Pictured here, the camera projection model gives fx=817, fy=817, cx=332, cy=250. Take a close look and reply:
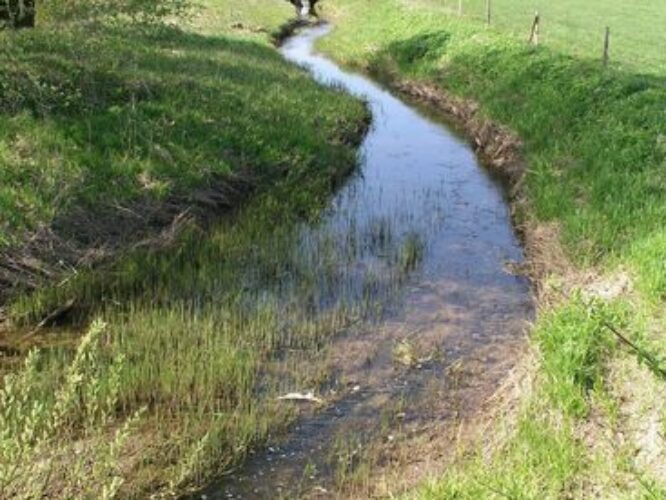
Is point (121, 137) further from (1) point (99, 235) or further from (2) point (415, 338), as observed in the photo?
(2) point (415, 338)

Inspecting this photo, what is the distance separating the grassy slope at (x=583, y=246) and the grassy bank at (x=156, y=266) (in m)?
2.96

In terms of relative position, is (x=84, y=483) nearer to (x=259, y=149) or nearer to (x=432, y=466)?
(x=432, y=466)

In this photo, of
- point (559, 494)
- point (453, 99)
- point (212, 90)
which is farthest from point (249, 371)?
point (453, 99)

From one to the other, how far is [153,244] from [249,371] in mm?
4809

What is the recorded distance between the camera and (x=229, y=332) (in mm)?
11094

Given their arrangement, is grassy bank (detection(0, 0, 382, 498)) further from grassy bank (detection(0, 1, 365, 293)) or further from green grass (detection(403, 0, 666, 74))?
green grass (detection(403, 0, 666, 74))

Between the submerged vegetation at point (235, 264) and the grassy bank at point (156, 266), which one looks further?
the grassy bank at point (156, 266)

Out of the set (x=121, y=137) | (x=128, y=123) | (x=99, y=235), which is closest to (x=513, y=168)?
(x=128, y=123)

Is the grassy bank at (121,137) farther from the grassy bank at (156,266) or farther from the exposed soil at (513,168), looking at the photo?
the exposed soil at (513,168)

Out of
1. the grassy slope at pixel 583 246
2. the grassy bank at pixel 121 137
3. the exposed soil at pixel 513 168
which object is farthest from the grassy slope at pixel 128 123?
the grassy slope at pixel 583 246

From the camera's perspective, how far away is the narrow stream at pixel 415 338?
8.62 m

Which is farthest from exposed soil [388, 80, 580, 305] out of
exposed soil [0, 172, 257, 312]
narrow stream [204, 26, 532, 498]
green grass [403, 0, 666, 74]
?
exposed soil [0, 172, 257, 312]

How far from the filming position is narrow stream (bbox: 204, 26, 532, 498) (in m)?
8.62

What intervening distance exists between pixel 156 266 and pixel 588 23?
39.7m
